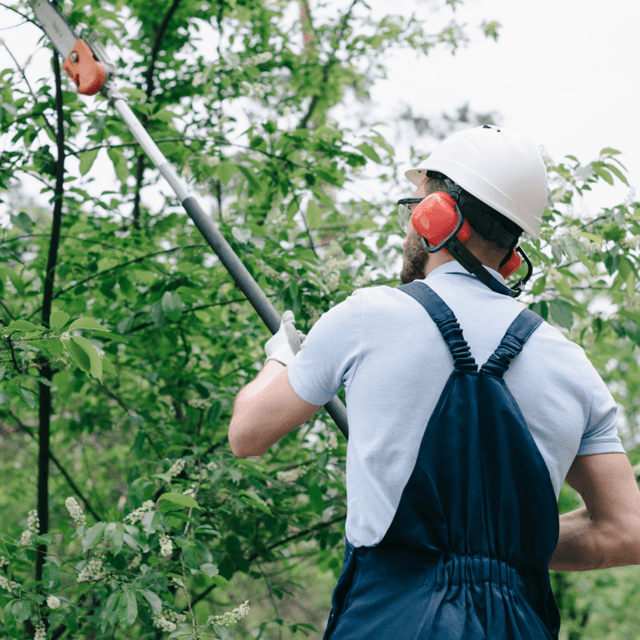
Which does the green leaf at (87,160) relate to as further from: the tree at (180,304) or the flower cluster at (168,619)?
the flower cluster at (168,619)

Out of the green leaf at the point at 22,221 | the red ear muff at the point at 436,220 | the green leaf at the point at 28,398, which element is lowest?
the green leaf at the point at 28,398

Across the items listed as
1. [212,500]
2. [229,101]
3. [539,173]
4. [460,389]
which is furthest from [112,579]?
[229,101]

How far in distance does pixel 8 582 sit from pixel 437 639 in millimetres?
1452

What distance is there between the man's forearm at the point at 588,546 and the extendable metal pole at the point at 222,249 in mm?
618

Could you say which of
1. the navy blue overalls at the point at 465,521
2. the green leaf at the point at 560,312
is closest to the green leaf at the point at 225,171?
the green leaf at the point at 560,312

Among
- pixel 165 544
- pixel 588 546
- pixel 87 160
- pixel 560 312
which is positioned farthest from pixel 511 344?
pixel 87 160

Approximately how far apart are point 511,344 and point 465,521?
0.36m

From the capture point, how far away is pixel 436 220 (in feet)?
4.71

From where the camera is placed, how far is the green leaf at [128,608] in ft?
5.60

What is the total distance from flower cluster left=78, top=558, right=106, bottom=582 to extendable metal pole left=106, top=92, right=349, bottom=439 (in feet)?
2.96

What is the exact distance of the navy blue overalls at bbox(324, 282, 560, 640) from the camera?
115 centimetres

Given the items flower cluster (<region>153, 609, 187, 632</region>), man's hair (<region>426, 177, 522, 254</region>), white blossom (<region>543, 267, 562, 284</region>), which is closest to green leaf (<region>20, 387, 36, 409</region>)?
flower cluster (<region>153, 609, 187, 632</region>)

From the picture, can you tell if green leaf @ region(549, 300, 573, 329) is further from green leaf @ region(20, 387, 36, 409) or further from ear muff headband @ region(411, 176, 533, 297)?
green leaf @ region(20, 387, 36, 409)

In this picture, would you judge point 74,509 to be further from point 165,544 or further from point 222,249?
point 222,249
